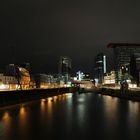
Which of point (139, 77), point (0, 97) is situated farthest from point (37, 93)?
point (139, 77)

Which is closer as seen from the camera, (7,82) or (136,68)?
(136,68)

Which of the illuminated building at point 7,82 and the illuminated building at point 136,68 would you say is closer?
the illuminated building at point 7,82

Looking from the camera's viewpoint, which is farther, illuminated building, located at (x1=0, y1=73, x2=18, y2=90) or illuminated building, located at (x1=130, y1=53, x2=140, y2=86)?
illuminated building, located at (x1=130, y1=53, x2=140, y2=86)

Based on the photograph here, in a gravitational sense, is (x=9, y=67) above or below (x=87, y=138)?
above

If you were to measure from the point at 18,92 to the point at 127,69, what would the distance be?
13196cm

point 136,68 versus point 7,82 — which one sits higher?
point 136,68

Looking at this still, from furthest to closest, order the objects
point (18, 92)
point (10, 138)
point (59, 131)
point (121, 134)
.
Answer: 1. point (18, 92)
2. point (59, 131)
3. point (121, 134)
4. point (10, 138)

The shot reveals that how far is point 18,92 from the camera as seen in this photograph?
55406 mm

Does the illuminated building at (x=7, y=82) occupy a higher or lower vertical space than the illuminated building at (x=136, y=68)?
lower

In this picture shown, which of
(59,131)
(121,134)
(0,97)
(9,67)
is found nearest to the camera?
(121,134)

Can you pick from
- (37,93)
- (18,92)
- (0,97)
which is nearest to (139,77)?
(37,93)

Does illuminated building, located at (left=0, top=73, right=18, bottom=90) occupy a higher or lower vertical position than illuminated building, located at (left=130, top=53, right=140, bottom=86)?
lower

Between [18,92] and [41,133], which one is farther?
[18,92]

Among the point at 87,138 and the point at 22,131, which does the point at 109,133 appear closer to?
the point at 87,138
